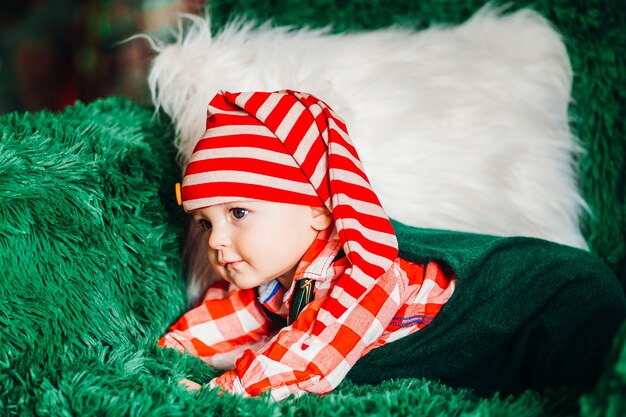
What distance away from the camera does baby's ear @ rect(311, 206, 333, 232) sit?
77 cm

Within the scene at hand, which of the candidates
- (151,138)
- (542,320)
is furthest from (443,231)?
(151,138)

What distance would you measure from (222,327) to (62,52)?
6.05 ft

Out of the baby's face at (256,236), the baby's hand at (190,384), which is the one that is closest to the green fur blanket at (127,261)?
the baby's hand at (190,384)

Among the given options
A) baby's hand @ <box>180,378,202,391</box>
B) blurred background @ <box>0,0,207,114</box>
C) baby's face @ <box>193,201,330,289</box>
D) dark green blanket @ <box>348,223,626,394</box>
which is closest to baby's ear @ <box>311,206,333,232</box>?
baby's face @ <box>193,201,330,289</box>

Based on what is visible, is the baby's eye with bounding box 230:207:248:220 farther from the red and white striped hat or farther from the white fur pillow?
the white fur pillow

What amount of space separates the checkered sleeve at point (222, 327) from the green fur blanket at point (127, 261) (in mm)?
33

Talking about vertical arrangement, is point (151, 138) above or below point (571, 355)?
above

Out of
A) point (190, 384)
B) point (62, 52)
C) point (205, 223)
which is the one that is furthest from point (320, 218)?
point (62, 52)

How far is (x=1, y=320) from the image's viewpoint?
666 mm

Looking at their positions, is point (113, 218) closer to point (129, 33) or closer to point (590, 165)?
point (590, 165)

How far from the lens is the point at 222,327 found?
2.84 feet

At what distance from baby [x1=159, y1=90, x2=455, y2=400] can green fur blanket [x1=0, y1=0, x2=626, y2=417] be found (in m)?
0.06

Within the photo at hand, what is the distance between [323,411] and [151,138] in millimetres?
479

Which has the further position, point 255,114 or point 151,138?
point 151,138
